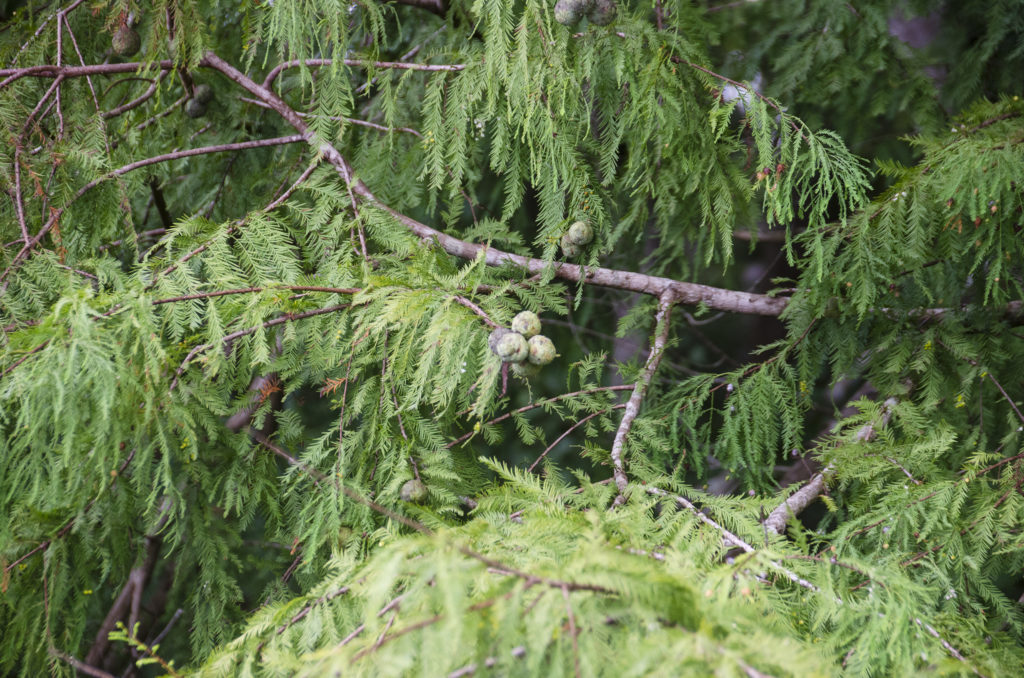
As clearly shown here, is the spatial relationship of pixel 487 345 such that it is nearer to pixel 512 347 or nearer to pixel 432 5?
pixel 512 347

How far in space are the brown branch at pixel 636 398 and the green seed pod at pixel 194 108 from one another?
5.81 ft

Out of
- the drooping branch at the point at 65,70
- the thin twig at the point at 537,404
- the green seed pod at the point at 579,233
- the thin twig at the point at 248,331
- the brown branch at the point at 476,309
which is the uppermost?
the drooping branch at the point at 65,70

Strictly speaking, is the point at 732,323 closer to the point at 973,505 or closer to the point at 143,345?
the point at 973,505

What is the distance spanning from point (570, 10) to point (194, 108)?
149cm

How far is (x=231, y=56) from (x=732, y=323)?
3736 millimetres

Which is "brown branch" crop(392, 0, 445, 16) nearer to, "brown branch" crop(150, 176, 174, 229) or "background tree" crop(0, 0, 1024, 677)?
"background tree" crop(0, 0, 1024, 677)

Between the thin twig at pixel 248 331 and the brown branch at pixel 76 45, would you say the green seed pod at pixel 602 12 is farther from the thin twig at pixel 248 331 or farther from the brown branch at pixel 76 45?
the brown branch at pixel 76 45

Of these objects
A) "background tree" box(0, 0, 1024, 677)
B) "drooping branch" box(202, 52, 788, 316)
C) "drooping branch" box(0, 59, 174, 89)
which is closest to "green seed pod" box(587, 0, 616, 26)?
"background tree" box(0, 0, 1024, 677)

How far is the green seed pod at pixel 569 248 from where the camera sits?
1983 mm

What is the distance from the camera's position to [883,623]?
47.0 inches

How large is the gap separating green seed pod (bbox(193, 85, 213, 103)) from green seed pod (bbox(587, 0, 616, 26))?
1.44 metres

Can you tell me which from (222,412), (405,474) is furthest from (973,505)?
(222,412)

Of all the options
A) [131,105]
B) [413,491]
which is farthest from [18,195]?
[413,491]

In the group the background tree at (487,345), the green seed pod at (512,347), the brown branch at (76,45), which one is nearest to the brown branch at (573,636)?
the background tree at (487,345)
